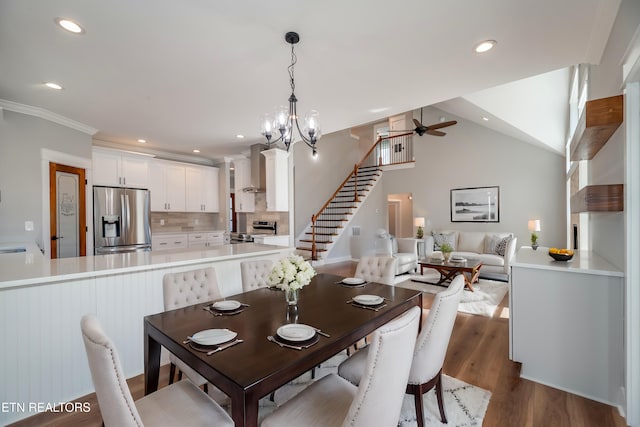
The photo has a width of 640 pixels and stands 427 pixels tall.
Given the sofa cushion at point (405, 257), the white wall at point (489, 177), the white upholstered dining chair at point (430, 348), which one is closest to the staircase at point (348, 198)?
the white wall at point (489, 177)

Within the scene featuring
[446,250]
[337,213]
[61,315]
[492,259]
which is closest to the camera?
[61,315]

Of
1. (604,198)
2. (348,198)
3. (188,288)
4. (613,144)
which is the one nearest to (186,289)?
(188,288)

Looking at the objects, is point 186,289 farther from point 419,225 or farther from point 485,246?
point 485,246

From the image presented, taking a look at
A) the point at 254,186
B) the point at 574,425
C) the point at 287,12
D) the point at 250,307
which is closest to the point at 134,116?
the point at 254,186

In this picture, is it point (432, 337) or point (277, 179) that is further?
point (277, 179)

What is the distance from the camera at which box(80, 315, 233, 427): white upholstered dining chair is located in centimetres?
95

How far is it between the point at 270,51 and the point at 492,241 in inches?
234

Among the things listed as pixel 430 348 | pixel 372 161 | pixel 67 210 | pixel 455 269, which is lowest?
pixel 455 269

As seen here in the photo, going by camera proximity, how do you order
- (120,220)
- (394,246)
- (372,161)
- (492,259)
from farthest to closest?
(372,161), (394,246), (492,259), (120,220)

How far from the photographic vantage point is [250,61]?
239 cm

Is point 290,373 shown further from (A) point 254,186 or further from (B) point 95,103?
(A) point 254,186

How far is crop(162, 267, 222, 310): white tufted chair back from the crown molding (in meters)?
3.27

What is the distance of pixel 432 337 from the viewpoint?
58.6 inches

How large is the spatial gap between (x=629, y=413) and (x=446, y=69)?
277 cm
